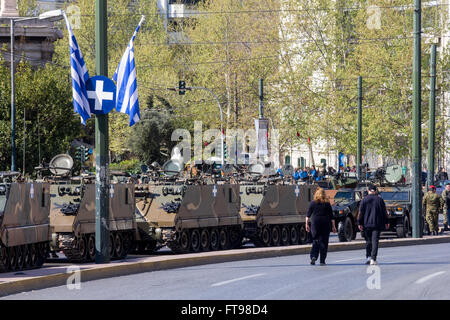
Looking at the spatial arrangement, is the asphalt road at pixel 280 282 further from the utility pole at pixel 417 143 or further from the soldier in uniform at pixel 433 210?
the soldier in uniform at pixel 433 210

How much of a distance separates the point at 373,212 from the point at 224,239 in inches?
326

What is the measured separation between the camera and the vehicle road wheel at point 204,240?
28322 mm

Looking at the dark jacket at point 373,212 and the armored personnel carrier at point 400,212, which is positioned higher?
the dark jacket at point 373,212

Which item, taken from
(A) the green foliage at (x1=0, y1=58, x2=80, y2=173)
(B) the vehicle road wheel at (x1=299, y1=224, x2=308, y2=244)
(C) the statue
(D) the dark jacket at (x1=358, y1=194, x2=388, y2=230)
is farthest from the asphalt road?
(C) the statue

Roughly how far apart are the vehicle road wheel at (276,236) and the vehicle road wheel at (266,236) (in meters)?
0.19

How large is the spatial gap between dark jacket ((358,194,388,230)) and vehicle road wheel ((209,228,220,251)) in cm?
748

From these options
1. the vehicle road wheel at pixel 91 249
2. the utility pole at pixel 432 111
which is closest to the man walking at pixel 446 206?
the utility pole at pixel 432 111

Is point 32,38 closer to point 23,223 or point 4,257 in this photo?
point 23,223

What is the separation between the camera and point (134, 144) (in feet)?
258

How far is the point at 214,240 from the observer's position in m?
28.9

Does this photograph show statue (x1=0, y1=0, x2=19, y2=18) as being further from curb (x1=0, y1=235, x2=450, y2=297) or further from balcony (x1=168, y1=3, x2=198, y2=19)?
curb (x1=0, y1=235, x2=450, y2=297)

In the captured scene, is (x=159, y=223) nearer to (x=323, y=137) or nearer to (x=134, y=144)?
(x=323, y=137)

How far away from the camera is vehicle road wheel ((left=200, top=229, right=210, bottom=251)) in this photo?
28.3 m
